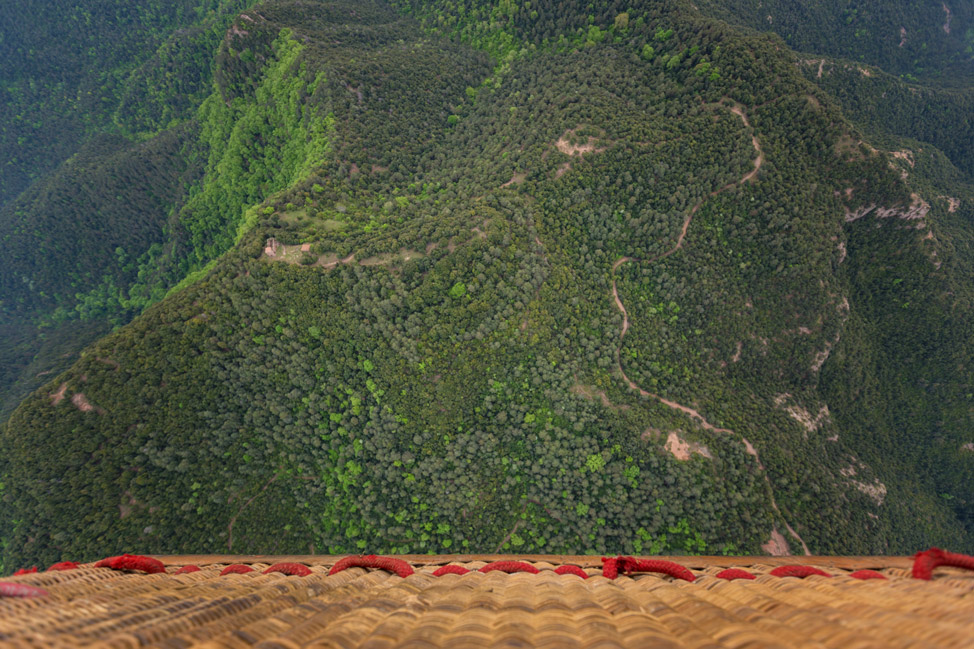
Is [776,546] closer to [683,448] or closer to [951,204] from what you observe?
[683,448]

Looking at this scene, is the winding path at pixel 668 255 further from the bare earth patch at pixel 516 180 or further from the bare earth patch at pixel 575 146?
the bare earth patch at pixel 516 180

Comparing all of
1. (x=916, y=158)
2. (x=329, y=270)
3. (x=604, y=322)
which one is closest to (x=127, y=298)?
(x=329, y=270)

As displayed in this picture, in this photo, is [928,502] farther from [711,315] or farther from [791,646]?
[791,646]

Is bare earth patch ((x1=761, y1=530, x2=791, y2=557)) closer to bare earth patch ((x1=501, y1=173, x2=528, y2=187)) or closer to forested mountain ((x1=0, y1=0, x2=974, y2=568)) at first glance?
forested mountain ((x1=0, y1=0, x2=974, y2=568))

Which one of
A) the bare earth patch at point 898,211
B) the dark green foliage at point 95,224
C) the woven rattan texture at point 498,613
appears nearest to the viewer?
the woven rattan texture at point 498,613

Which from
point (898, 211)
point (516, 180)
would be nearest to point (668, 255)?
point (516, 180)

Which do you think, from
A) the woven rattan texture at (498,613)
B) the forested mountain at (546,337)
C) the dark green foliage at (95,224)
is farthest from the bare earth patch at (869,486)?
the dark green foliage at (95,224)
